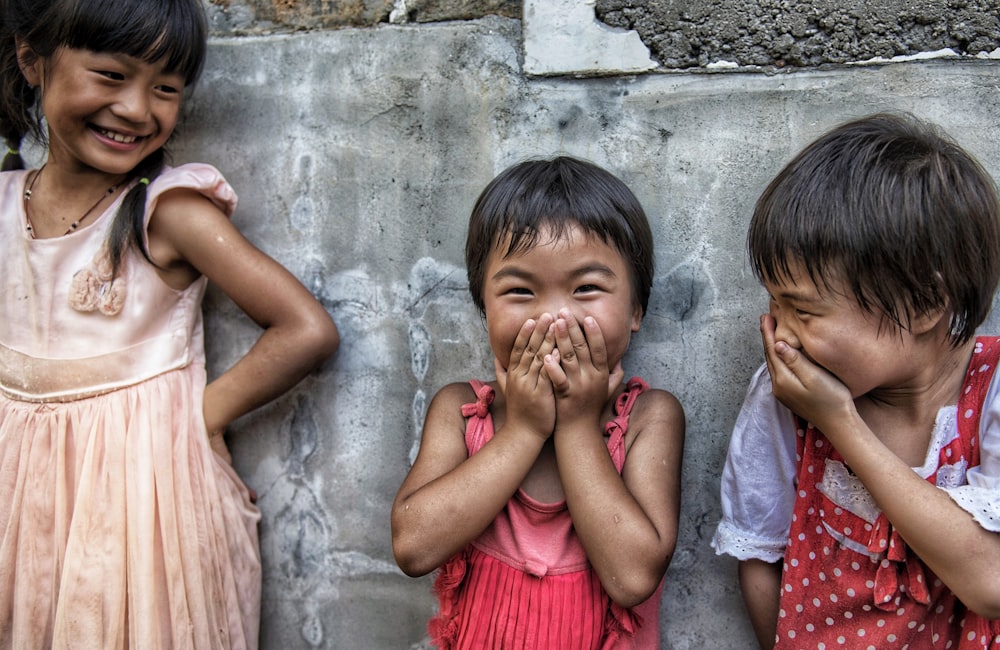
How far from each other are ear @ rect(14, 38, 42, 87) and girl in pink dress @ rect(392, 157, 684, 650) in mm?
1151

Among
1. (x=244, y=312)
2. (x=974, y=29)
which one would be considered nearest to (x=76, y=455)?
(x=244, y=312)

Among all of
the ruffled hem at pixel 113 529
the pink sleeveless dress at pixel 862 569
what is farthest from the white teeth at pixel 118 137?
the pink sleeveless dress at pixel 862 569

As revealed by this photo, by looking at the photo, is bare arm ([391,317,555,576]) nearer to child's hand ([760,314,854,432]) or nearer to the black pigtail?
child's hand ([760,314,854,432])

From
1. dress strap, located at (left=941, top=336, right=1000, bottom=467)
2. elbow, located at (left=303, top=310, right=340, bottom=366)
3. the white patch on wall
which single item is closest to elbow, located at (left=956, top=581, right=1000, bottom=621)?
dress strap, located at (left=941, top=336, right=1000, bottom=467)

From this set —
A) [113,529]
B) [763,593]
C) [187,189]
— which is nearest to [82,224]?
[187,189]

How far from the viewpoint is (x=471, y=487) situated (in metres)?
1.61

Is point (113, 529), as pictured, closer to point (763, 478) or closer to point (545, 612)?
point (545, 612)

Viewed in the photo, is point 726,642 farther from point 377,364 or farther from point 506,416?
point 377,364

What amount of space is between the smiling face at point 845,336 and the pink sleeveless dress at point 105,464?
1.36m

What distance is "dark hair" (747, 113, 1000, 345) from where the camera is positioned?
143cm

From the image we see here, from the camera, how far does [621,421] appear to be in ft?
5.69

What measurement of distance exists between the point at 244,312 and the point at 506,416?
805 mm

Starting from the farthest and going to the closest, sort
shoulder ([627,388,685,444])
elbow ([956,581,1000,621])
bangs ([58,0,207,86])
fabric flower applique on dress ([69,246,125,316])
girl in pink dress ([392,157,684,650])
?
fabric flower applique on dress ([69,246,125,316])
bangs ([58,0,207,86])
shoulder ([627,388,685,444])
girl in pink dress ([392,157,684,650])
elbow ([956,581,1000,621])

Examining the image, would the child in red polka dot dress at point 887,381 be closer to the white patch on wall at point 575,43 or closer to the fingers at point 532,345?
the fingers at point 532,345
